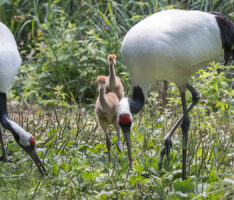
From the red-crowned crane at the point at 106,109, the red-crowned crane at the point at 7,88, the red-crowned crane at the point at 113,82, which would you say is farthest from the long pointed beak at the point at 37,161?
the red-crowned crane at the point at 113,82

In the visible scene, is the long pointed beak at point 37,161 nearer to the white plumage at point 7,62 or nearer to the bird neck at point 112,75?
the white plumage at point 7,62

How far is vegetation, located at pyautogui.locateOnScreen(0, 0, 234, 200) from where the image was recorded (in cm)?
343

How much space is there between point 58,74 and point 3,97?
2435 millimetres

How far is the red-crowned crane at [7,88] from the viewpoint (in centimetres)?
403

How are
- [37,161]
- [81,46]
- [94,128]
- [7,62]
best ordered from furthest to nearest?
1. [81,46]
2. [94,128]
3. [7,62]
4. [37,161]

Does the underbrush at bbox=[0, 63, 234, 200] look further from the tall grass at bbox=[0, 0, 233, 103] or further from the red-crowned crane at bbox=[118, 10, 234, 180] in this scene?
the tall grass at bbox=[0, 0, 233, 103]

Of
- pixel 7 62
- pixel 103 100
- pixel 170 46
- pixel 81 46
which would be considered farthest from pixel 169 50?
pixel 81 46

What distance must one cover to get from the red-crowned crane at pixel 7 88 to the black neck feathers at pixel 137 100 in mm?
895

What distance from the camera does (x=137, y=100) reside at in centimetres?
407

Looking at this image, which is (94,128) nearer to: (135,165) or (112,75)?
(112,75)

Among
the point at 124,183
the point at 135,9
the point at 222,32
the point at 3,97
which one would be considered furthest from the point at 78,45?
the point at 124,183

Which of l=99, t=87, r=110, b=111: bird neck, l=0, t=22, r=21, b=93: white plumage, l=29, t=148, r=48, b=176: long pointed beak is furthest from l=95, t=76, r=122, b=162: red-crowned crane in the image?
l=0, t=22, r=21, b=93: white plumage

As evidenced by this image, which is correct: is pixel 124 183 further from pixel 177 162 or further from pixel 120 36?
pixel 120 36

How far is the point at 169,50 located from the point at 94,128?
1362 mm
